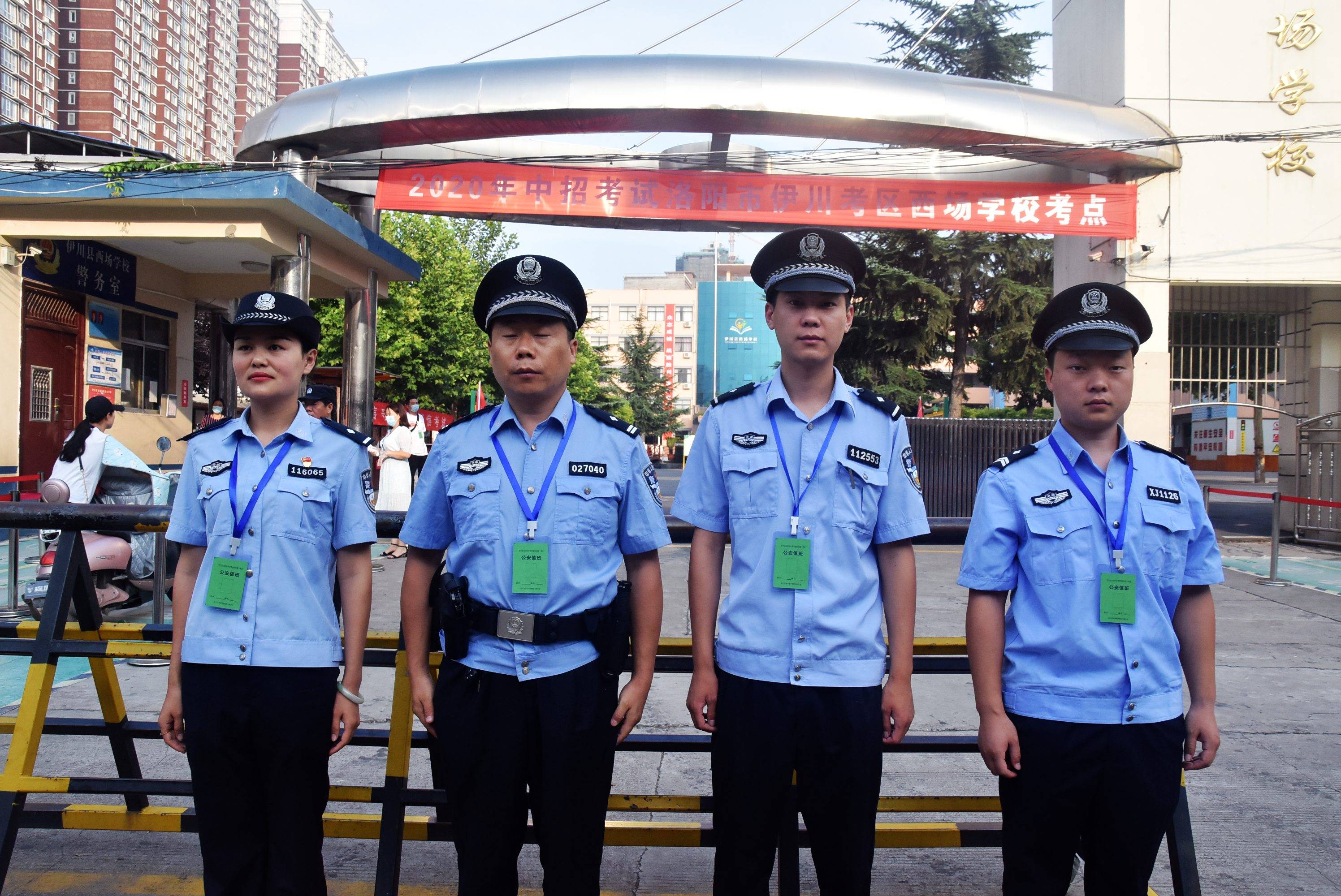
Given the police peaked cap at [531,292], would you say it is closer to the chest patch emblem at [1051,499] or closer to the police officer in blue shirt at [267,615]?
the police officer in blue shirt at [267,615]

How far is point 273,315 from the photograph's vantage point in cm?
231

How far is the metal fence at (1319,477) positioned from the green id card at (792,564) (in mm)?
12162

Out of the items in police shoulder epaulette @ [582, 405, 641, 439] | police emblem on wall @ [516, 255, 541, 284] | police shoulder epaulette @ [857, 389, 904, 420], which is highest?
police emblem on wall @ [516, 255, 541, 284]

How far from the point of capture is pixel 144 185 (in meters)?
10.5

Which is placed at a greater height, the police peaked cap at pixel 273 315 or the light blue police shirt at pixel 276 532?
the police peaked cap at pixel 273 315

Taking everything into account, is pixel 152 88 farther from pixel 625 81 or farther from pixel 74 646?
pixel 74 646

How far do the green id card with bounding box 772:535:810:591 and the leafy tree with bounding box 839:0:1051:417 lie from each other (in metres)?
21.3

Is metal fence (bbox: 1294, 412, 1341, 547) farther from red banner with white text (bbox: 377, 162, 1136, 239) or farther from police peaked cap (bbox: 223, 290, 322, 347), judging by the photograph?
police peaked cap (bbox: 223, 290, 322, 347)

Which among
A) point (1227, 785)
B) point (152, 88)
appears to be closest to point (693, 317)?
point (152, 88)

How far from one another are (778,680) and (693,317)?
81056 mm

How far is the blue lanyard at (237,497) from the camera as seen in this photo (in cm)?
225

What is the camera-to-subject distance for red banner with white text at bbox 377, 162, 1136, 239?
35.7 ft

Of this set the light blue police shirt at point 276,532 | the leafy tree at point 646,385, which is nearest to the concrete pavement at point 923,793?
the light blue police shirt at point 276,532

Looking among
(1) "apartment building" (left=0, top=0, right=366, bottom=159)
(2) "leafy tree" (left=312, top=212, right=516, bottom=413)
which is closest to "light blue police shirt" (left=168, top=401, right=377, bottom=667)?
A: (2) "leafy tree" (left=312, top=212, right=516, bottom=413)
